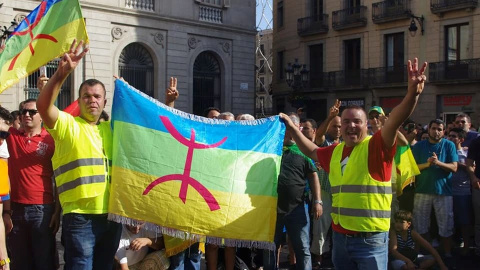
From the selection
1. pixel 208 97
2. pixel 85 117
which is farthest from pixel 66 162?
pixel 208 97

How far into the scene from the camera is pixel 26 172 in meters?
5.05

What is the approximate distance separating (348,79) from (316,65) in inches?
123

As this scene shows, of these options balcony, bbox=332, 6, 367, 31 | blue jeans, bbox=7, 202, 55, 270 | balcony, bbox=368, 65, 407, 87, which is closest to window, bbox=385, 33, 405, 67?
balcony, bbox=368, 65, 407, 87

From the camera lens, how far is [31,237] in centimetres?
510

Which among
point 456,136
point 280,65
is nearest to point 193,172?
point 456,136

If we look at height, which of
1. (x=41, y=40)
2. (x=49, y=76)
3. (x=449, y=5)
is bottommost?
(x=41, y=40)

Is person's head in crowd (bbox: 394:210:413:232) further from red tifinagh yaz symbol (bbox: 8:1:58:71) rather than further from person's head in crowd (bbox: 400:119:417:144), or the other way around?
red tifinagh yaz symbol (bbox: 8:1:58:71)

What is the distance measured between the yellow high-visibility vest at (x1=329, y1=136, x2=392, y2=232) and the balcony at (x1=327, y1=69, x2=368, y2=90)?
1057 inches

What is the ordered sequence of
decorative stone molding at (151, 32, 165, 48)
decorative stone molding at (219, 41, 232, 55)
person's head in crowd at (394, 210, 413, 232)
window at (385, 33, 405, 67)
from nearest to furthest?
person's head in crowd at (394, 210, 413, 232) → decorative stone molding at (151, 32, 165, 48) → decorative stone molding at (219, 41, 232, 55) → window at (385, 33, 405, 67)

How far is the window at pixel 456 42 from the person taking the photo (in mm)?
27125

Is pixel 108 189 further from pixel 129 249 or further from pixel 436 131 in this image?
pixel 436 131

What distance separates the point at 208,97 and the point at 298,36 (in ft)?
40.9

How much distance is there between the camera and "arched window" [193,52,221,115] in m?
23.5

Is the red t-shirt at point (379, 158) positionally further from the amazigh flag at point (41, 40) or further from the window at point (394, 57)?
the window at point (394, 57)
